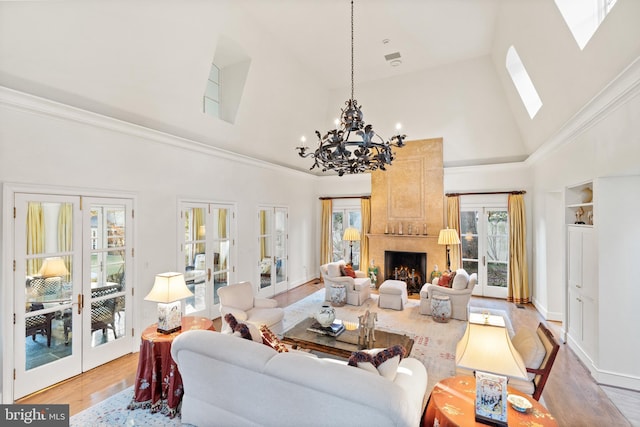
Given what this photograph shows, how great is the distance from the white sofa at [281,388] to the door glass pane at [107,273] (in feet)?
6.66

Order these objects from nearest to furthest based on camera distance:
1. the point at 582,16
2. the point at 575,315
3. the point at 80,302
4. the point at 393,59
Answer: the point at 582,16
the point at 80,302
the point at 575,315
the point at 393,59

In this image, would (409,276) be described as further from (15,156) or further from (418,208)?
(15,156)

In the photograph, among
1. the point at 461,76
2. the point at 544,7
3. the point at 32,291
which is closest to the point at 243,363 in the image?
the point at 32,291

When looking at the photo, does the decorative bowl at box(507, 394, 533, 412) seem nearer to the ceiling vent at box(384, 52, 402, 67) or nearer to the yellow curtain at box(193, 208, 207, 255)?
the yellow curtain at box(193, 208, 207, 255)

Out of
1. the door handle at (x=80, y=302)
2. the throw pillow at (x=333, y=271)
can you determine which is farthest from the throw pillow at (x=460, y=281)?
the door handle at (x=80, y=302)

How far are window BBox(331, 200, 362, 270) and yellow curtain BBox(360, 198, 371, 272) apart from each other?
32 cm

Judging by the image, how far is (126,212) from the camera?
4.07m

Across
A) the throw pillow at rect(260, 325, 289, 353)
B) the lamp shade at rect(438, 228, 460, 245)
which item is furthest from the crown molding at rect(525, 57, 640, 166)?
the throw pillow at rect(260, 325, 289, 353)

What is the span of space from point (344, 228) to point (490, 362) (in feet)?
23.1

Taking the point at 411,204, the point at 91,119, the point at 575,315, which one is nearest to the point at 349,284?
the point at 411,204

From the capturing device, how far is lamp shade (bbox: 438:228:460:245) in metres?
6.64

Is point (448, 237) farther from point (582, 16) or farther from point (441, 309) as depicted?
point (582, 16)

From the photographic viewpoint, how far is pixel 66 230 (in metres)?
3.45

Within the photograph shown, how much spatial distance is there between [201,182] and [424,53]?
4.91m
